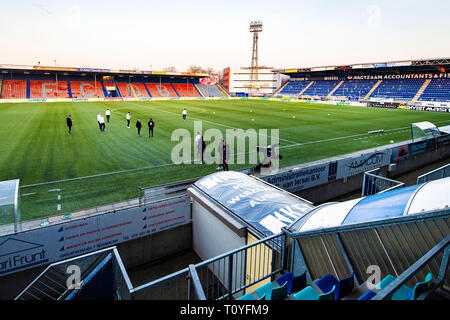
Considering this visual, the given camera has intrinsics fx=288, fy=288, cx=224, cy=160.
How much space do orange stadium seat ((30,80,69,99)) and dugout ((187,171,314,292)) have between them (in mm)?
56741

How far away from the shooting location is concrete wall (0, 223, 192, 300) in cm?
714

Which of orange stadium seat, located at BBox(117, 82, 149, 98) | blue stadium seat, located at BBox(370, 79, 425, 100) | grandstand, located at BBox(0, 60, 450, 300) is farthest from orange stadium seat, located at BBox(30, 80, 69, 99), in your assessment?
blue stadium seat, located at BBox(370, 79, 425, 100)

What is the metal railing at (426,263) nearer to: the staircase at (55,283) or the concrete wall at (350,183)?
the staircase at (55,283)

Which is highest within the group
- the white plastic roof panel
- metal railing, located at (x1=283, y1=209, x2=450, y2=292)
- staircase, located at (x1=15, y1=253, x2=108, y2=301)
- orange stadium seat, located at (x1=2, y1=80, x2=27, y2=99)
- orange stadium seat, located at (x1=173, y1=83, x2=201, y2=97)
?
orange stadium seat, located at (x1=173, y1=83, x2=201, y2=97)

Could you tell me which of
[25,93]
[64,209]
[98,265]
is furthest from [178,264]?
[25,93]

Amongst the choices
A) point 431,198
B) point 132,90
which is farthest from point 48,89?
point 431,198

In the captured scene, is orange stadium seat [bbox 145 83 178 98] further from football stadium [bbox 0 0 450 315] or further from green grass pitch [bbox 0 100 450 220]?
football stadium [bbox 0 0 450 315]

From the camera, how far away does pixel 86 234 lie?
786cm

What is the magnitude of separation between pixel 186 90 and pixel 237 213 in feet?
223

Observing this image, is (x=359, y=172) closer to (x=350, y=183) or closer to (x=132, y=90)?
(x=350, y=183)

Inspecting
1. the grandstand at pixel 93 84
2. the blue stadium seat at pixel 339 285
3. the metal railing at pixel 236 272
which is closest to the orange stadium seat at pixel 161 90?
the grandstand at pixel 93 84
